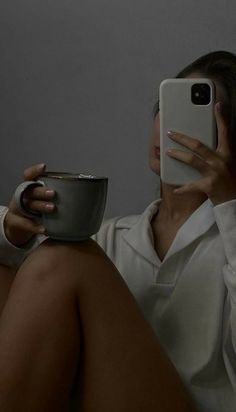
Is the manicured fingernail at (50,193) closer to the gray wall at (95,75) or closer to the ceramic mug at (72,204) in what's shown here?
the ceramic mug at (72,204)

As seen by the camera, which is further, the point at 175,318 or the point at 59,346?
the point at 175,318

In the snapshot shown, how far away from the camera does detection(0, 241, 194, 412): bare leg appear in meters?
0.57

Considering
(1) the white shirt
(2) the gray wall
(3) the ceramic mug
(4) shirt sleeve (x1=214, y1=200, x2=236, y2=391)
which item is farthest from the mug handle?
(2) the gray wall

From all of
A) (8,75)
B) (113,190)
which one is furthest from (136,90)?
(8,75)

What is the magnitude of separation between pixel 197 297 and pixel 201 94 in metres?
0.26

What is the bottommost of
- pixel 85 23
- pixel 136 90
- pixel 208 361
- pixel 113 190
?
pixel 208 361

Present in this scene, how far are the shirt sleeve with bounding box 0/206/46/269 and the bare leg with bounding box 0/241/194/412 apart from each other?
85 mm

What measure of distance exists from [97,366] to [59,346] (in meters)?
0.05

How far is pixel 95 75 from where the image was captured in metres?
1.04

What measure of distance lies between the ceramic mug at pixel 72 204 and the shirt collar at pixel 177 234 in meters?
0.18

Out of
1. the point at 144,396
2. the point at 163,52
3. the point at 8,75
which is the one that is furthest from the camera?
the point at 8,75

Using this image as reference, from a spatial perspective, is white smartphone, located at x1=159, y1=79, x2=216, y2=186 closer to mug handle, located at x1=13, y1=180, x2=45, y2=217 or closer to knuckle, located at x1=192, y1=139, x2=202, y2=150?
knuckle, located at x1=192, y1=139, x2=202, y2=150

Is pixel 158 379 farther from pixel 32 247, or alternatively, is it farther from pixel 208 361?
pixel 32 247

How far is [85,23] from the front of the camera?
1.04 metres
